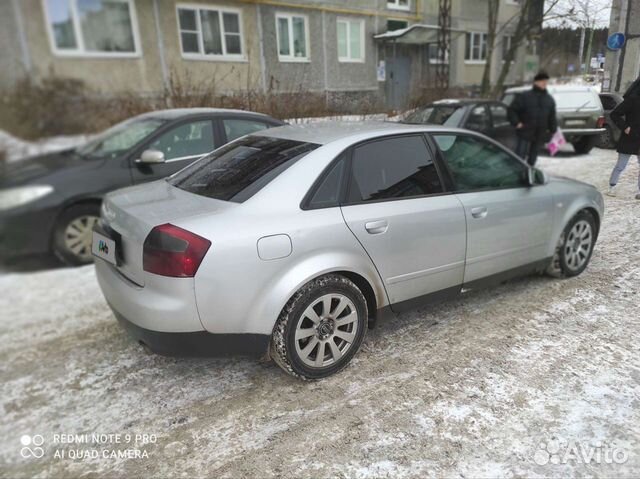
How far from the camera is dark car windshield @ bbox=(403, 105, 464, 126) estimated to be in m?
4.45

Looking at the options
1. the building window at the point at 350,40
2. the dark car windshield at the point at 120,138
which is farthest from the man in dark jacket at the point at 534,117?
the dark car windshield at the point at 120,138

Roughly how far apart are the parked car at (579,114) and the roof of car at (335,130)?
231cm

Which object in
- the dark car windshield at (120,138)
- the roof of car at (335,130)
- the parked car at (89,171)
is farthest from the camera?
the roof of car at (335,130)

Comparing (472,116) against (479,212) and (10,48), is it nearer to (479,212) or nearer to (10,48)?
(479,212)

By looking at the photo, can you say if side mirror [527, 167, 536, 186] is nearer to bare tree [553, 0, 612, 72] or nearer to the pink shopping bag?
bare tree [553, 0, 612, 72]

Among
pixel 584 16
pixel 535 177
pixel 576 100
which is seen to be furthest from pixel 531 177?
pixel 576 100

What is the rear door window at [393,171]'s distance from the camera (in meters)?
2.78

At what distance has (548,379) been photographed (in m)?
2.60

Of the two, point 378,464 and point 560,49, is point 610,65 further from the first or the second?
point 378,464

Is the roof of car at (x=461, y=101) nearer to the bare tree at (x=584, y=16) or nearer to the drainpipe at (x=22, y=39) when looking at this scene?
the bare tree at (x=584, y=16)

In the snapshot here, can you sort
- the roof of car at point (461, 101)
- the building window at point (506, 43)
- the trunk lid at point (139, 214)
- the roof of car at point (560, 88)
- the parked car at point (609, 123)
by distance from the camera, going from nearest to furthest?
the trunk lid at point (139, 214) < the parked car at point (609, 123) < the roof of car at point (560, 88) < the building window at point (506, 43) < the roof of car at point (461, 101)

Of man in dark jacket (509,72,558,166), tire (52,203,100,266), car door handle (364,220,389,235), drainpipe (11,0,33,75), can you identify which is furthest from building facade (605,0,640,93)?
drainpipe (11,0,33,75)

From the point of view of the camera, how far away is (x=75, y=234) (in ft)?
6.43

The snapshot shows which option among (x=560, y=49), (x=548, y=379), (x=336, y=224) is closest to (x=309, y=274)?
(x=336, y=224)
